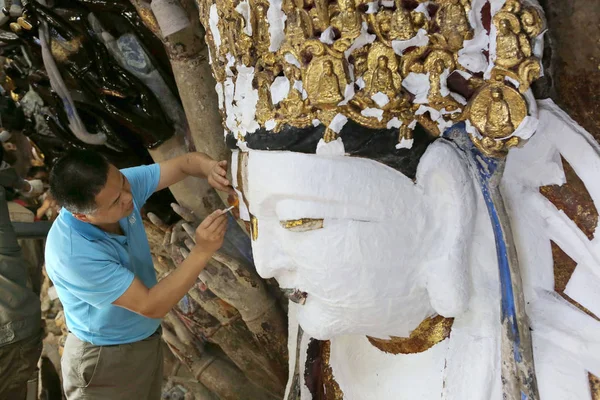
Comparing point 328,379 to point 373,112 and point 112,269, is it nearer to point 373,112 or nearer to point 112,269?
point 112,269

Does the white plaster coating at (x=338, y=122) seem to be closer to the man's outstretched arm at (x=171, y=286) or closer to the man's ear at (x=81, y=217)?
the man's outstretched arm at (x=171, y=286)

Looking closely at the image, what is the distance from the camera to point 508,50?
81 cm

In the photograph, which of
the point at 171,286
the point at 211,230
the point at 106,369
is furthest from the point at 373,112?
the point at 106,369

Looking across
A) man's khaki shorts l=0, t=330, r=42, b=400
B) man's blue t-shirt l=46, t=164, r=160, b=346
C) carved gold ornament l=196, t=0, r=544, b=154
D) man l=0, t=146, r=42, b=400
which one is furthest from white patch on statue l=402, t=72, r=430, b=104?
man's khaki shorts l=0, t=330, r=42, b=400

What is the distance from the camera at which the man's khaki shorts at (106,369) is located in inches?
63.3

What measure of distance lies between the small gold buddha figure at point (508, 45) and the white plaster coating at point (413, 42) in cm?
10

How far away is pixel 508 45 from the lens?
81 cm

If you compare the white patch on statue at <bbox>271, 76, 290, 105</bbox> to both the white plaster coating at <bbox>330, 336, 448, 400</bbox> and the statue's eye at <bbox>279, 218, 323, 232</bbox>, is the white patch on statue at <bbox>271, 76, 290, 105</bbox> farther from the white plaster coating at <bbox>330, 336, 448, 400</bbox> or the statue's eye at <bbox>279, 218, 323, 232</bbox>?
the white plaster coating at <bbox>330, 336, 448, 400</bbox>

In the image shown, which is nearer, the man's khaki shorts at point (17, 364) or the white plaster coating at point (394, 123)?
the white plaster coating at point (394, 123)

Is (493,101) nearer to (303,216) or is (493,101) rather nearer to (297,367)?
(303,216)

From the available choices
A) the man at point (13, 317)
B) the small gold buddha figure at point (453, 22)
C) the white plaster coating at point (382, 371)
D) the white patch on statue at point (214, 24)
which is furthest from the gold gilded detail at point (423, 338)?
the man at point (13, 317)

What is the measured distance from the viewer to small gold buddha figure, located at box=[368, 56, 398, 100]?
33.7 inches

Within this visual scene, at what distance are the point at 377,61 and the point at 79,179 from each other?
0.78 m

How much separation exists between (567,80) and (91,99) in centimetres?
144
